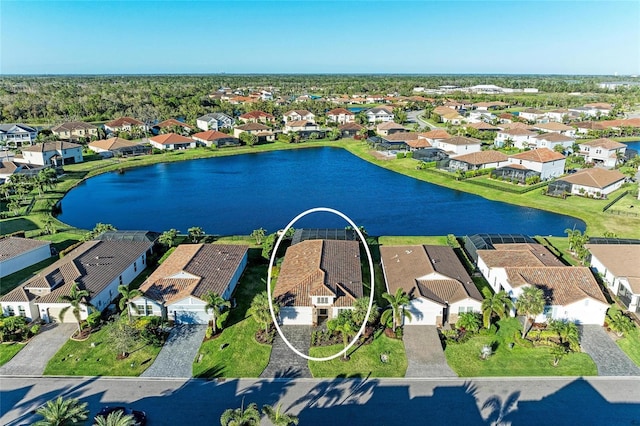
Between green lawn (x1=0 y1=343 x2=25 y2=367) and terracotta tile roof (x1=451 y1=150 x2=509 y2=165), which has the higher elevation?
terracotta tile roof (x1=451 y1=150 x2=509 y2=165)

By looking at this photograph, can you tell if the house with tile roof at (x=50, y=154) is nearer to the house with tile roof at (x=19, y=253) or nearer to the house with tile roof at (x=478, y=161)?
the house with tile roof at (x=19, y=253)

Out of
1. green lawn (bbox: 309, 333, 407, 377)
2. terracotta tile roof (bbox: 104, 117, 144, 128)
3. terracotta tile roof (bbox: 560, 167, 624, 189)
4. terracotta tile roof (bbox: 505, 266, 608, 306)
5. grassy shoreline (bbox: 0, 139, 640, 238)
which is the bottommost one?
green lawn (bbox: 309, 333, 407, 377)

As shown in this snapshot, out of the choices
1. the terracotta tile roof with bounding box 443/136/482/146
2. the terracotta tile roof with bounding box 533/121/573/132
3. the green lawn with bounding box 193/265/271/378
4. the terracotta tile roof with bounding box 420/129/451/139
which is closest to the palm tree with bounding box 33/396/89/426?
the green lawn with bounding box 193/265/271/378

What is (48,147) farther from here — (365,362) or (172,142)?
(365,362)

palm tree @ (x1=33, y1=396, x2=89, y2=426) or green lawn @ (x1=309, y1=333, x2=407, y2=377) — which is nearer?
palm tree @ (x1=33, y1=396, x2=89, y2=426)

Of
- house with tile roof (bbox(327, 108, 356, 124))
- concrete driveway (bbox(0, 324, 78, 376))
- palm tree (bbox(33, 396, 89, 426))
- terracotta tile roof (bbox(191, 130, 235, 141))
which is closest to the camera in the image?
palm tree (bbox(33, 396, 89, 426))

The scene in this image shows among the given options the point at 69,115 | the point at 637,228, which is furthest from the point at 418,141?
the point at 69,115

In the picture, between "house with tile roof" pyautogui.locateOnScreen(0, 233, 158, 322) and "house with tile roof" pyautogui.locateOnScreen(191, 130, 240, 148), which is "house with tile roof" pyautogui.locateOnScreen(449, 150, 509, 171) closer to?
"house with tile roof" pyautogui.locateOnScreen(191, 130, 240, 148)

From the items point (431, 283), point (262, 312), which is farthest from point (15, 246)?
point (431, 283)
